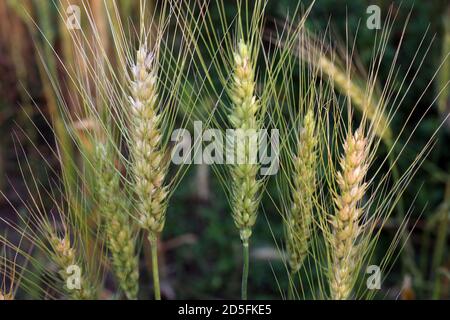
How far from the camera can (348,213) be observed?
41.1 inches

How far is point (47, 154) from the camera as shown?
7.57ft

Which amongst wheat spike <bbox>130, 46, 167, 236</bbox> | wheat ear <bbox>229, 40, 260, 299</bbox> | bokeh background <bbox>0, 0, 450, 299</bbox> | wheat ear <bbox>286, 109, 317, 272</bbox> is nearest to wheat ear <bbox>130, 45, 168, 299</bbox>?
wheat spike <bbox>130, 46, 167, 236</bbox>

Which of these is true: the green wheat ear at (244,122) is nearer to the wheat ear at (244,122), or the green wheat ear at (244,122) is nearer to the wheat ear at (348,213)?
the wheat ear at (244,122)

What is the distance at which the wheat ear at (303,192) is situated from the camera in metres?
1.04

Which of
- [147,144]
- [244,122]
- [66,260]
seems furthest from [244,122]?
[66,260]

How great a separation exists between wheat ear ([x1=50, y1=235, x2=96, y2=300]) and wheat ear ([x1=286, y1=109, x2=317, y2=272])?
38 cm

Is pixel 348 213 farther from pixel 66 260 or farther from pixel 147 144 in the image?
pixel 66 260

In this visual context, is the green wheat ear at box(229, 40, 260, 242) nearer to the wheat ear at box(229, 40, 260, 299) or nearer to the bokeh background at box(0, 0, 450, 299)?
the wheat ear at box(229, 40, 260, 299)

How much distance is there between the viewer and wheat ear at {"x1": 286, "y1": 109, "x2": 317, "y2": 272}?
1044mm

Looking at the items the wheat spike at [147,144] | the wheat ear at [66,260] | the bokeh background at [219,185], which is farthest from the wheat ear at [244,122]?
the bokeh background at [219,185]

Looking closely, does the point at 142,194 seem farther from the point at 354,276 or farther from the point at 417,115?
the point at 417,115
